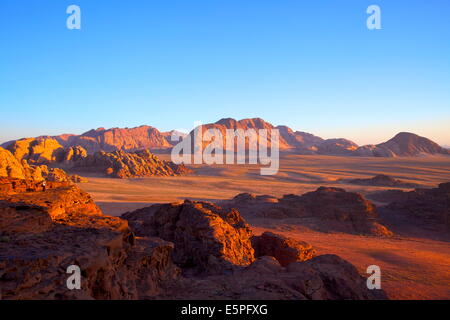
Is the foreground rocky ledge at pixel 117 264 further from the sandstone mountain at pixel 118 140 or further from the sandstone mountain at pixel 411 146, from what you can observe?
the sandstone mountain at pixel 118 140

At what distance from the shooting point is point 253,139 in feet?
351

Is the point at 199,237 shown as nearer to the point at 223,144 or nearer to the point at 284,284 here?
the point at 284,284

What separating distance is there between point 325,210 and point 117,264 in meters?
12.8

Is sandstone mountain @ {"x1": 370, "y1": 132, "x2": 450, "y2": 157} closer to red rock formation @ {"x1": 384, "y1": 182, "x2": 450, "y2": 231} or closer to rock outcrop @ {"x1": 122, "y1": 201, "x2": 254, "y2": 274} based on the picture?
red rock formation @ {"x1": 384, "y1": 182, "x2": 450, "y2": 231}

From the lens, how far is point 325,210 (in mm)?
14742

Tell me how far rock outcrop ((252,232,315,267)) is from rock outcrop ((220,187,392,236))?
17.7ft

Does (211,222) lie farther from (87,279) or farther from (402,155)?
(402,155)

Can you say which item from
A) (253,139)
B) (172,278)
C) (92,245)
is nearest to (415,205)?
(172,278)

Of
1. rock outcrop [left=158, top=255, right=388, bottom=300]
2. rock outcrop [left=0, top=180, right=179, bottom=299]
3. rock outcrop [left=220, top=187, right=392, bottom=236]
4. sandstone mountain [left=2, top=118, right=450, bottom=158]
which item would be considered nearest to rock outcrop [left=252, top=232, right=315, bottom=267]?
rock outcrop [left=158, top=255, right=388, bottom=300]

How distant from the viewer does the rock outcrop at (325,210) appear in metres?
13.4

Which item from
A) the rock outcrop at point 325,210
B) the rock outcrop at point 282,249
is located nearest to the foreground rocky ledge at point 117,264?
the rock outcrop at point 282,249

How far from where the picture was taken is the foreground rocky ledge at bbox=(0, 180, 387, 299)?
2.93 metres

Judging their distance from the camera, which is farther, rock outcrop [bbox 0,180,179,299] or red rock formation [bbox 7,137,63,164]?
red rock formation [bbox 7,137,63,164]

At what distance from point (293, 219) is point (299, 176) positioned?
87.8 ft
